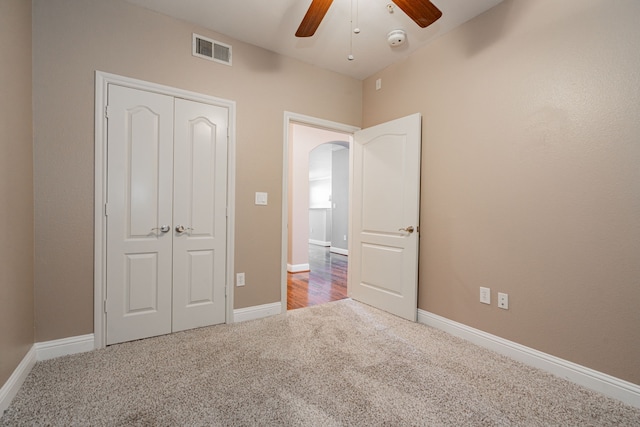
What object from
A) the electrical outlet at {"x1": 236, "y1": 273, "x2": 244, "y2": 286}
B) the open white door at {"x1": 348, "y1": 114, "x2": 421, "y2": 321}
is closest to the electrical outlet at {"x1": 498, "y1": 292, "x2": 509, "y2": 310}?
the open white door at {"x1": 348, "y1": 114, "x2": 421, "y2": 321}

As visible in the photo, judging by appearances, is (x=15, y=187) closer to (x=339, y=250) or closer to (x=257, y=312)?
(x=257, y=312)

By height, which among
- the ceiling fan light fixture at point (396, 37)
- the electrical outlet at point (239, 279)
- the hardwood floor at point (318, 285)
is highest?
the ceiling fan light fixture at point (396, 37)

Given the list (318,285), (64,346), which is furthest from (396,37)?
(64,346)

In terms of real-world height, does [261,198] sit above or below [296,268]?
above

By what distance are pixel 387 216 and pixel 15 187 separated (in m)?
2.94

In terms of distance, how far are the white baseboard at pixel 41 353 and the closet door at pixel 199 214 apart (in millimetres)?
634

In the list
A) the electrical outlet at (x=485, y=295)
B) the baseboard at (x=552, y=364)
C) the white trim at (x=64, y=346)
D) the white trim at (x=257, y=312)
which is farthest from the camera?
the white trim at (x=257, y=312)

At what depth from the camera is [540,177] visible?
209 centimetres

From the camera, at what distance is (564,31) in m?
1.96

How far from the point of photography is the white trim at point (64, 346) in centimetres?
205

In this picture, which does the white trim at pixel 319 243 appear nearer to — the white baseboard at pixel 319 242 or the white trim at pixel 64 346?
the white baseboard at pixel 319 242

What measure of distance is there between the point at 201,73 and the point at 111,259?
1772mm

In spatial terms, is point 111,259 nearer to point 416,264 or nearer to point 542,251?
point 416,264

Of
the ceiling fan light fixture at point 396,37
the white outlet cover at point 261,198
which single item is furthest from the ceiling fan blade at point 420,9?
the white outlet cover at point 261,198
